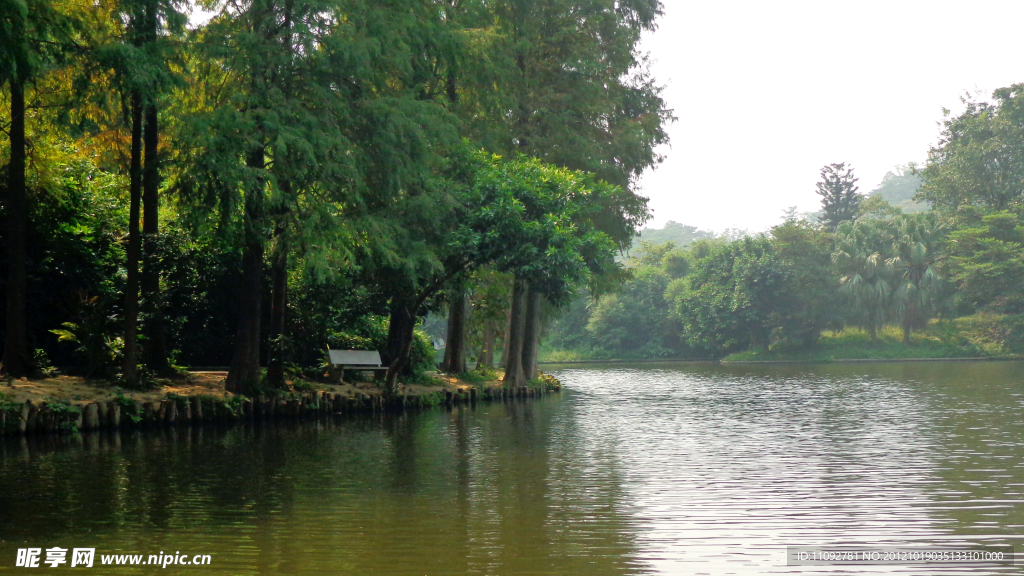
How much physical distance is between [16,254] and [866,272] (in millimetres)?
59083

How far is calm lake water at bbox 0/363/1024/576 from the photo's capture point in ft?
24.1

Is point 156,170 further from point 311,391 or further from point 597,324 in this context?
point 597,324

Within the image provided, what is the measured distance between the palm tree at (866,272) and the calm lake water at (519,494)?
46743mm

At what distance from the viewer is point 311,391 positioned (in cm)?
2195

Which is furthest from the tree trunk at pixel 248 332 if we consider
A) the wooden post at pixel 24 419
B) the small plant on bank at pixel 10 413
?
the small plant on bank at pixel 10 413

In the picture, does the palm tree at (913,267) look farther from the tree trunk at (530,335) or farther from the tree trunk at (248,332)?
the tree trunk at (248,332)

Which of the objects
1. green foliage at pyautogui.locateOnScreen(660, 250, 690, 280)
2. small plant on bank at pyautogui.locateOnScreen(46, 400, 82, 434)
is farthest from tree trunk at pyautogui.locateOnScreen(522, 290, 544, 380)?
green foliage at pyautogui.locateOnScreen(660, 250, 690, 280)

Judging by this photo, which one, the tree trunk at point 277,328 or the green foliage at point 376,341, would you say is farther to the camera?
the green foliage at point 376,341

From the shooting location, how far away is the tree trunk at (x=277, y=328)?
21156mm

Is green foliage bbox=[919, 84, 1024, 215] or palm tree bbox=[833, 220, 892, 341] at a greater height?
green foliage bbox=[919, 84, 1024, 215]

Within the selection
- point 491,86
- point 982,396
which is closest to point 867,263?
point 982,396

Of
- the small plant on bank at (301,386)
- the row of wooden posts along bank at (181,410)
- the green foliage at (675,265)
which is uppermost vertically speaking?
→ the green foliage at (675,265)

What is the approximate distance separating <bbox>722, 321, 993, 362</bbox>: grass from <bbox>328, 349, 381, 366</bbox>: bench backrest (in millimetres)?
48779

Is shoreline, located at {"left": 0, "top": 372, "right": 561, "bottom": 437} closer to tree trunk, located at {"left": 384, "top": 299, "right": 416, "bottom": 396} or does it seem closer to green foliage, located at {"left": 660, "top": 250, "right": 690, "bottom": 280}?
tree trunk, located at {"left": 384, "top": 299, "right": 416, "bottom": 396}
